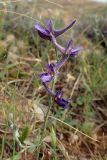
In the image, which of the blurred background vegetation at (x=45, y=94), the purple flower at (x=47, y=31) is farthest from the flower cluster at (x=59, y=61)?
the blurred background vegetation at (x=45, y=94)

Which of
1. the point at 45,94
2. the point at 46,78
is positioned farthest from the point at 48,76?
the point at 45,94

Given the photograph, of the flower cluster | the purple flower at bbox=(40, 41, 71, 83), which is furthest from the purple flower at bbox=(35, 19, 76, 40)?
the purple flower at bbox=(40, 41, 71, 83)

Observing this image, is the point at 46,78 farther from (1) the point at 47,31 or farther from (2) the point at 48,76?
(1) the point at 47,31

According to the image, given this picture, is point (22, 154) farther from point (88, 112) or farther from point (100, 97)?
point (100, 97)

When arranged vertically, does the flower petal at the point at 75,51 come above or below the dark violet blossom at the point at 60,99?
above

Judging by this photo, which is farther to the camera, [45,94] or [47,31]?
[45,94]

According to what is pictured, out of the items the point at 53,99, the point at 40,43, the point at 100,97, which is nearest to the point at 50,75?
the point at 53,99

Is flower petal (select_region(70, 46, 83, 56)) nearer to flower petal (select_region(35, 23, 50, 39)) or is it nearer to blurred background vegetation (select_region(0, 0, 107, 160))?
flower petal (select_region(35, 23, 50, 39))

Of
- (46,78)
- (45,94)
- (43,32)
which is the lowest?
(45,94)

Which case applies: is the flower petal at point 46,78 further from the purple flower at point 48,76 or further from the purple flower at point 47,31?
the purple flower at point 47,31
